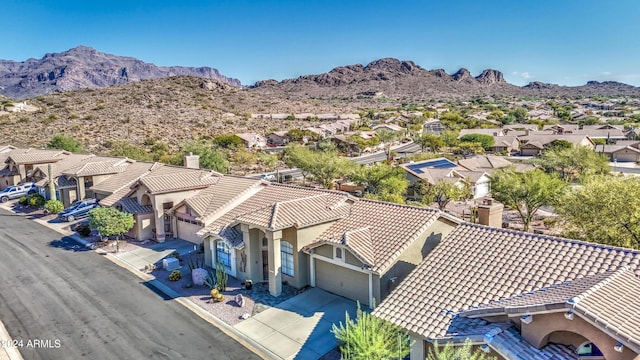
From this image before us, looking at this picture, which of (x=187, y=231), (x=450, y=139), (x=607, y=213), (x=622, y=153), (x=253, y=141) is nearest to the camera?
(x=607, y=213)

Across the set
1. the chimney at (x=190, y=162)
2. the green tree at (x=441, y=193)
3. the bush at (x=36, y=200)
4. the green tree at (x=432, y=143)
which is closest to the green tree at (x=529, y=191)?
the green tree at (x=441, y=193)

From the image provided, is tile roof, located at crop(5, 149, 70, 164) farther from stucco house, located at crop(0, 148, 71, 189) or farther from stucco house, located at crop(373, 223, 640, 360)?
stucco house, located at crop(373, 223, 640, 360)

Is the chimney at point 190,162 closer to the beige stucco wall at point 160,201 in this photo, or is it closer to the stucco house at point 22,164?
the beige stucco wall at point 160,201

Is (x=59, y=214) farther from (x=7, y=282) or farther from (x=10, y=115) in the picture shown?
(x=10, y=115)

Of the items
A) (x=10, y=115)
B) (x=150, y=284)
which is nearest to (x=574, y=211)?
(x=150, y=284)

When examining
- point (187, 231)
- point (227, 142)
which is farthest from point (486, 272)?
point (227, 142)

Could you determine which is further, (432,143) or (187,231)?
(432,143)

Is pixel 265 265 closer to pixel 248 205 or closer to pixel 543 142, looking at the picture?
pixel 248 205
